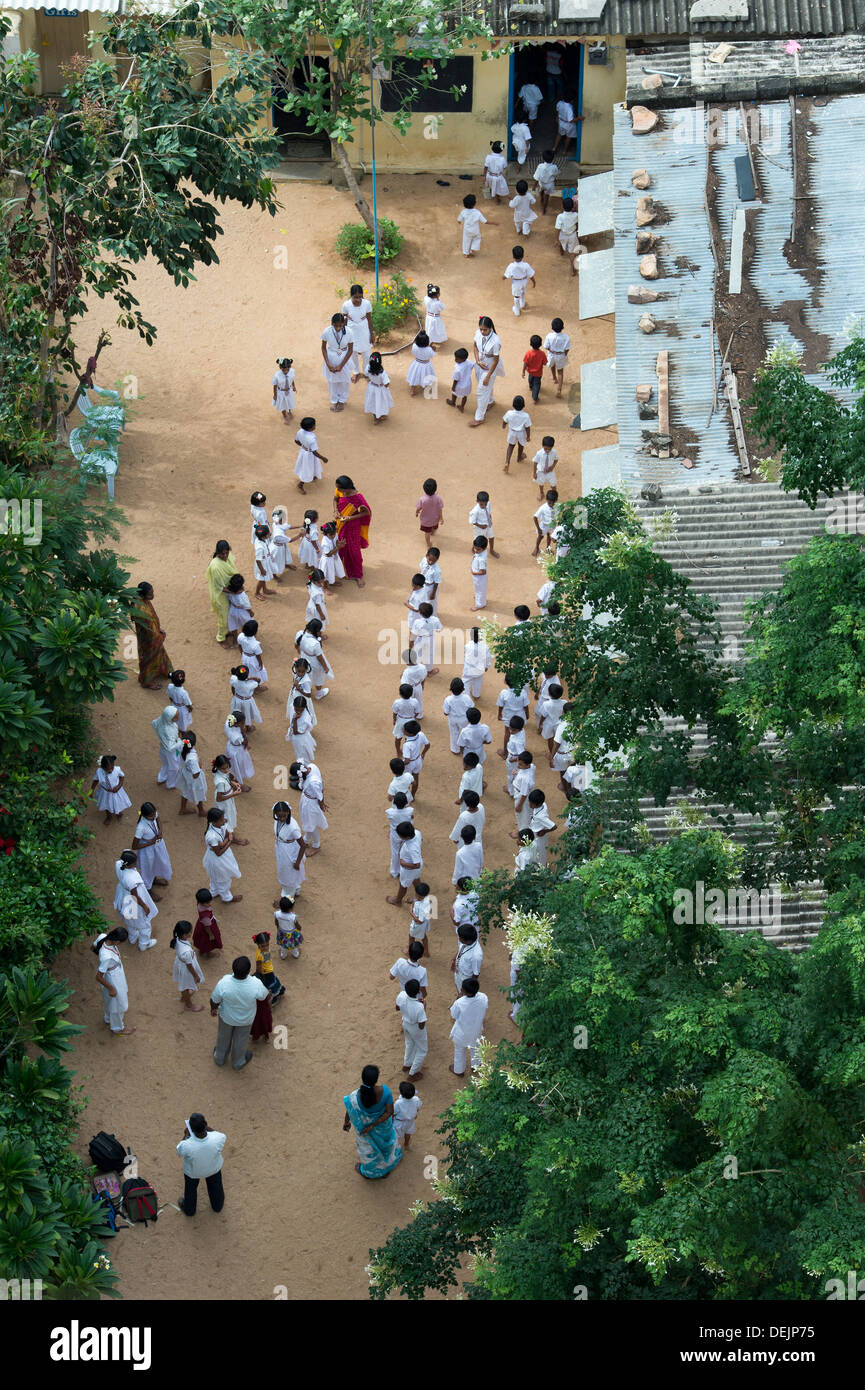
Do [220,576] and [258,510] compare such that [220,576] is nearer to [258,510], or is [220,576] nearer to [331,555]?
[258,510]

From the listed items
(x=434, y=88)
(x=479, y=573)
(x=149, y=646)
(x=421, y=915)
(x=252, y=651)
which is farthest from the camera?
(x=434, y=88)

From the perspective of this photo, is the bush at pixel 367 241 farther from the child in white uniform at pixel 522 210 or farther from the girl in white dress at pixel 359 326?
the child in white uniform at pixel 522 210

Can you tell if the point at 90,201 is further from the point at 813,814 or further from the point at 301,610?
the point at 813,814

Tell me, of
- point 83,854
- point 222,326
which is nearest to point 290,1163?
point 83,854

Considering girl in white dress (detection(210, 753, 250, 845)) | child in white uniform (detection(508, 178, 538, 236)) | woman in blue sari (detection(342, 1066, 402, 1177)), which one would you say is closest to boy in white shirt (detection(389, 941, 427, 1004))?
woman in blue sari (detection(342, 1066, 402, 1177))

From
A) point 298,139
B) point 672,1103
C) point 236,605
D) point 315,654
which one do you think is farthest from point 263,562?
point 672,1103

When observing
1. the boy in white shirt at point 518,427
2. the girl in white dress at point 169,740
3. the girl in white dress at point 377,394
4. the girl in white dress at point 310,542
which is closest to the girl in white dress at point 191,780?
the girl in white dress at point 169,740
